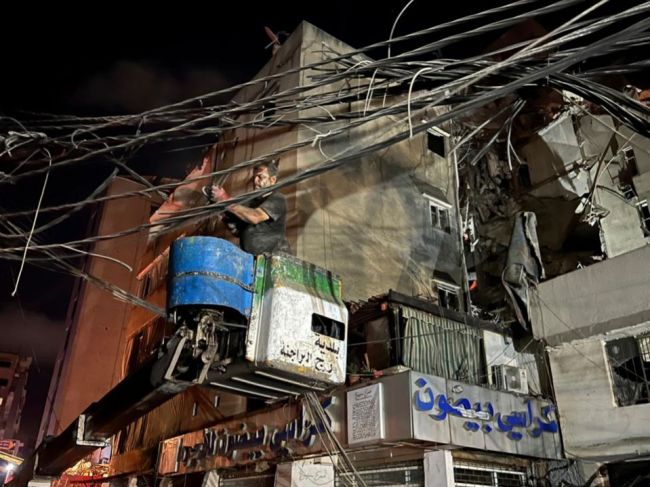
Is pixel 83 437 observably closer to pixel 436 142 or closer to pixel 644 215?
pixel 436 142

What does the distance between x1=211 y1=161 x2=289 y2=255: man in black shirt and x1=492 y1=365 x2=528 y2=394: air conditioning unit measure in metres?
7.13

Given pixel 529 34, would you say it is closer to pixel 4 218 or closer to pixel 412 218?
pixel 412 218

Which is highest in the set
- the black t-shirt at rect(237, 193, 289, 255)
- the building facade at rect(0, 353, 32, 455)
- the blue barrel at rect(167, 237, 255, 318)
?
the building facade at rect(0, 353, 32, 455)

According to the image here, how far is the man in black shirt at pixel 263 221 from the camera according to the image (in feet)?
20.6

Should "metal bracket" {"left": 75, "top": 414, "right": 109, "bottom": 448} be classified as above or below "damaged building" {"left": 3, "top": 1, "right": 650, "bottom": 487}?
below

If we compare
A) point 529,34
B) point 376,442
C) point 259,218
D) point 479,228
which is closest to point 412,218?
point 479,228

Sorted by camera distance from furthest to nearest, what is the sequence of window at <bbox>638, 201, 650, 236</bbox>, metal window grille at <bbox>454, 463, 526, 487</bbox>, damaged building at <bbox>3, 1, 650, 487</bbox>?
window at <bbox>638, 201, 650, 236</bbox>
metal window grille at <bbox>454, 463, 526, 487</bbox>
damaged building at <bbox>3, 1, 650, 487</bbox>

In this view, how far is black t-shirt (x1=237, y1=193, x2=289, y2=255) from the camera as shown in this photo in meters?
6.32

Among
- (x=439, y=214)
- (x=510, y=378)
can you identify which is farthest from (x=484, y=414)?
(x=439, y=214)

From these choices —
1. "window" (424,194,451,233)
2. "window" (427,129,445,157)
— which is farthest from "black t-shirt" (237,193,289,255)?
"window" (427,129,445,157)

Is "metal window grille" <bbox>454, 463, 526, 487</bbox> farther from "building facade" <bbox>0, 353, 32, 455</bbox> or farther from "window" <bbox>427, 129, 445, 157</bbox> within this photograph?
"building facade" <bbox>0, 353, 32, 455</bbox>

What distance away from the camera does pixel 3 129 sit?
255 inches

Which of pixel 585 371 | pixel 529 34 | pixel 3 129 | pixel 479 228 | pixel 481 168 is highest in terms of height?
pixel 529 34

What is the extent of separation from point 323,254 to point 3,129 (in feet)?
26.0
